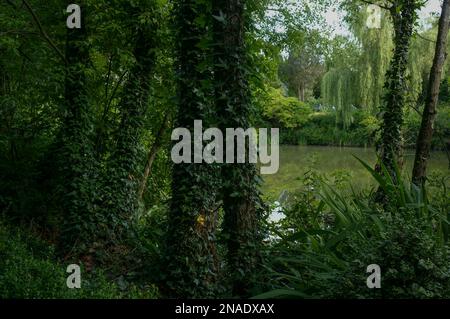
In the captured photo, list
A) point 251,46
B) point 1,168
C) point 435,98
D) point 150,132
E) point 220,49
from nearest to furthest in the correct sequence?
point 220,49, point 251,46, point 435,98, point 1,168, point 150,132

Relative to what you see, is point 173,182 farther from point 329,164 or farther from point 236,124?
point 329,164

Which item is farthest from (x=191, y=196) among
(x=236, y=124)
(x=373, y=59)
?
(x=373, y=59)

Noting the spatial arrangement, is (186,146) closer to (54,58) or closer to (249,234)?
(249,234)

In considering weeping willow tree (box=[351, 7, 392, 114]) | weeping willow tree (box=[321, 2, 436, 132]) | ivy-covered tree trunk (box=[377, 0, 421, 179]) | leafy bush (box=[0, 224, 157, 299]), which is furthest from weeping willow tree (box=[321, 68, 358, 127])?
leafy bush (box=[0, 224, 157, 299])

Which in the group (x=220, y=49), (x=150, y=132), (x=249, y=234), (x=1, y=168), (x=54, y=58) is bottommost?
(x=249, y=234)

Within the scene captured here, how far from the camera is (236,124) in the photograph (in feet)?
13.8

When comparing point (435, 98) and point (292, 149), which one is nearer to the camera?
point (435, 98)

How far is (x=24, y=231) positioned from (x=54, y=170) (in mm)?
1196

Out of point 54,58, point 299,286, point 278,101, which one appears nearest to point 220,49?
point 299,286

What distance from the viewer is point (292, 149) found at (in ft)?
98.3

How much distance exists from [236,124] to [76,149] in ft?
9.67

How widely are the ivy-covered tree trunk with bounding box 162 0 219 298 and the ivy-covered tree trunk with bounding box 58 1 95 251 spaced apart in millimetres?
1707

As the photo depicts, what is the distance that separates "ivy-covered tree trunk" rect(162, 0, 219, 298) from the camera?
4816 millimetres

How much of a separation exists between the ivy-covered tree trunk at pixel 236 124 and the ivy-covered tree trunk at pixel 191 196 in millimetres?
528
